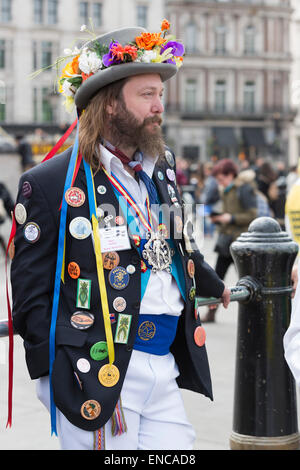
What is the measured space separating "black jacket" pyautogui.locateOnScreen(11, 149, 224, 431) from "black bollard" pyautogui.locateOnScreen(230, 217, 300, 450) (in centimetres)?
161

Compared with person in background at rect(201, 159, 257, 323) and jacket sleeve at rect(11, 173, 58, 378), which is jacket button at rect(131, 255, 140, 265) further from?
person in background at rect(201, 159, 257, 323)

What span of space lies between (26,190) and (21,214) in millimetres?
79

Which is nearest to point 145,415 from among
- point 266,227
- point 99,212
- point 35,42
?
point 99,212

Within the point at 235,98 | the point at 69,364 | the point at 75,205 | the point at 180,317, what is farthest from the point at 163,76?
the point at 235,98

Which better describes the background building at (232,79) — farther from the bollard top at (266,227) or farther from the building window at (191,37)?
the bollard top at (266,227)

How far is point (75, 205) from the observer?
2.75 m

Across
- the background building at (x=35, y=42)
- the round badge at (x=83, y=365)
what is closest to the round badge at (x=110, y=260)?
the round badge at (x=83, y=365)

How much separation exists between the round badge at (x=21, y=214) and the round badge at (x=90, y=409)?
61 cm

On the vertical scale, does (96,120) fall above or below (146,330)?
above

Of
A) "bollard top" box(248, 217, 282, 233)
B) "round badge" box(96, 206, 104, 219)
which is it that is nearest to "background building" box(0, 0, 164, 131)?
"bollard top" box(248, 217, 282, 233)

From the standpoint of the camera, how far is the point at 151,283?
283cm

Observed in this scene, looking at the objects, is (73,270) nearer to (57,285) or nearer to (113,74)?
(57,285)

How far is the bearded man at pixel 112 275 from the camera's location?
2670 mm

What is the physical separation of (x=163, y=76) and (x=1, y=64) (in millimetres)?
50595
